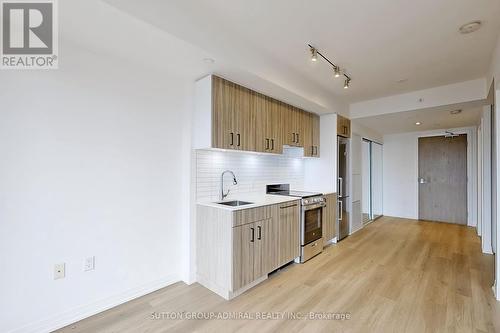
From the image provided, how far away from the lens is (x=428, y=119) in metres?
4.87

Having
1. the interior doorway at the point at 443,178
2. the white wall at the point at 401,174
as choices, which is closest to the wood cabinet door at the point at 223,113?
the white wall at the point at 401,174

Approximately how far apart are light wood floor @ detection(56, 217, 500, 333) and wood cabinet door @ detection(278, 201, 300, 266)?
20cm

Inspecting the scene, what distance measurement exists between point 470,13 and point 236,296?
3.33 m

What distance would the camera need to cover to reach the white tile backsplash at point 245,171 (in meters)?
2.93

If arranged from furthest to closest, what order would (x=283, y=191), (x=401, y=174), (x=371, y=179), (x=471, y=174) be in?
(x=401, y=174)
(x=371, y=179)
(x=471, y=174)
(x=283, y=191)

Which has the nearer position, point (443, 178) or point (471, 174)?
point (471, 174)

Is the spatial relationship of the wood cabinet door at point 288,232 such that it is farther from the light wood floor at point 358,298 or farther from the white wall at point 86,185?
the white wall at point 86,185

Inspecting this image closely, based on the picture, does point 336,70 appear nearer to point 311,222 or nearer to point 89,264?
point 311,222

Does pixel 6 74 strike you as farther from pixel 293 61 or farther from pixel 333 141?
pixel 333 141

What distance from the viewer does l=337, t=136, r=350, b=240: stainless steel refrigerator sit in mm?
4397

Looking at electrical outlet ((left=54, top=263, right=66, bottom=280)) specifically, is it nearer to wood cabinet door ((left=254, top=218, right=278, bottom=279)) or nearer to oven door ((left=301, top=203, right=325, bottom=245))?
wood cabinet door ((left=254, top=218, right=278, bottom=279))

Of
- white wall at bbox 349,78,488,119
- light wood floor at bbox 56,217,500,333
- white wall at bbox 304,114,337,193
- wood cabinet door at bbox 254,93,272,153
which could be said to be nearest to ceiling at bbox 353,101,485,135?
white wall at bbox 349,78,488,119

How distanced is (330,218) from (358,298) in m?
1.76

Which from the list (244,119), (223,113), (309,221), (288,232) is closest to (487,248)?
(309,221)
